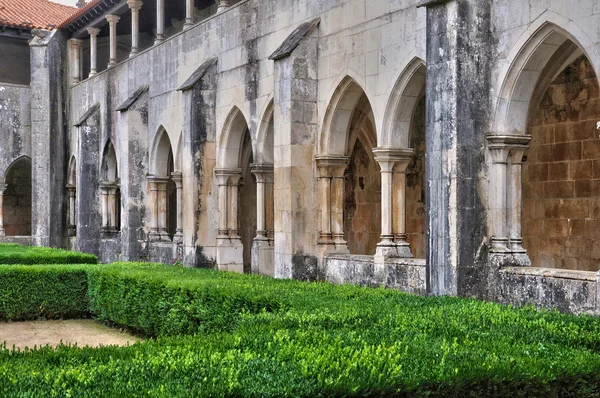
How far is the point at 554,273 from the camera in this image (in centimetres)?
917

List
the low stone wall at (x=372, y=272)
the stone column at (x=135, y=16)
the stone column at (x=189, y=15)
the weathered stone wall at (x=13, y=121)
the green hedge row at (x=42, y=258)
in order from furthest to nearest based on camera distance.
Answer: the weathered stone wall at (x=13, y=121) → the stone column at (x=135, y=16) → the stone column at (x=189, y=15) → the green hedge row at (x=42, y=258) → the low stone wall at (x=372, y=272)

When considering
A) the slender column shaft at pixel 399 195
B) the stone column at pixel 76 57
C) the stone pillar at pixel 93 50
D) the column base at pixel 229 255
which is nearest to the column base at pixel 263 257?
the column base at pixel 229 255

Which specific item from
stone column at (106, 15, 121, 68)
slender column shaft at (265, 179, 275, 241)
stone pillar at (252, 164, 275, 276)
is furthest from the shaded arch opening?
stone pillar at (252, 164, 275, 276)

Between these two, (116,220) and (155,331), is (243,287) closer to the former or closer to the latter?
(155,331)

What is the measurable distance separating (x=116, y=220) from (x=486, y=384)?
21042mm

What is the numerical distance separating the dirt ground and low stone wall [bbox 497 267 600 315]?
455 centimetres

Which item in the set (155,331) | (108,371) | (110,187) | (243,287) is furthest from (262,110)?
(108,371)

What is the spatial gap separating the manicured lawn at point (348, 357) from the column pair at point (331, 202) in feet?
18.3

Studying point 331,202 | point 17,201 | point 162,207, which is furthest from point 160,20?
point 17,201

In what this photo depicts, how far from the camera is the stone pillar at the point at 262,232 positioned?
15.5 m

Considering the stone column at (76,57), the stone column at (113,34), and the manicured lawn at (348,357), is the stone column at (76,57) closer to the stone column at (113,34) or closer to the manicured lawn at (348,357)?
the stone column at (113,34)

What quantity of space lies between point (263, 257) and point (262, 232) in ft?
1.64

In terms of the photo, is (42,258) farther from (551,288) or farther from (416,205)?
(551,288)

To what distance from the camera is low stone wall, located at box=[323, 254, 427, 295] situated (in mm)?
11430
